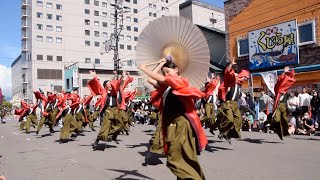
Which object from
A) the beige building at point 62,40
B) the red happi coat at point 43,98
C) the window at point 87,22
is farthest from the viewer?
the window at point 87,22

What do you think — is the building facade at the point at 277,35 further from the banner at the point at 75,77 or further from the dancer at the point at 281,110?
the banner at the point at 75,77

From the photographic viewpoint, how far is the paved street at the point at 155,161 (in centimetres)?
639

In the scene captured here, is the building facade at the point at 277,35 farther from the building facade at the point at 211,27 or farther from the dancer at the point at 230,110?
the dancer at the point at 230,110

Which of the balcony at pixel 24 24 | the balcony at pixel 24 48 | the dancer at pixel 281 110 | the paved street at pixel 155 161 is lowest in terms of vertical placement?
the paved street at pixel 155 161

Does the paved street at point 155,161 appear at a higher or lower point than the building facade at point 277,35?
lower

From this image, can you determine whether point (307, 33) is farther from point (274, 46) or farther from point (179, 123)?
point (179, 123)

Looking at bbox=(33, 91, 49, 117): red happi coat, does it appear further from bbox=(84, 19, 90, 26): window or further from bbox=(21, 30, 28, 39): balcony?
bbox=(84, 19, 90, 26): window

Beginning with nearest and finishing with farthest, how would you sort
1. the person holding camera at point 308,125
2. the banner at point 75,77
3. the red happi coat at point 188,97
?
the red happi coat at point 188,97, the person holding camera at point 308,125, the banner at point 75,77

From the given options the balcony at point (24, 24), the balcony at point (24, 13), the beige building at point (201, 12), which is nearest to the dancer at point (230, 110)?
the beige building at point (201, 12)

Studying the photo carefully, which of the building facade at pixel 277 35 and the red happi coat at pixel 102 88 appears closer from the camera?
the red happi coat at pixel 102 88

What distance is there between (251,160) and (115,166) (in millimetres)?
2654

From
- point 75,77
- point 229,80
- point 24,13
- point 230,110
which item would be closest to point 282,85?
point 230,110

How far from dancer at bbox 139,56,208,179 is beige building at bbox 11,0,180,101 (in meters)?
50.7

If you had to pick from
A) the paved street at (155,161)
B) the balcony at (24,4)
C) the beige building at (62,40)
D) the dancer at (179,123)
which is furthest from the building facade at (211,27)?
the balcony at (24,4)
